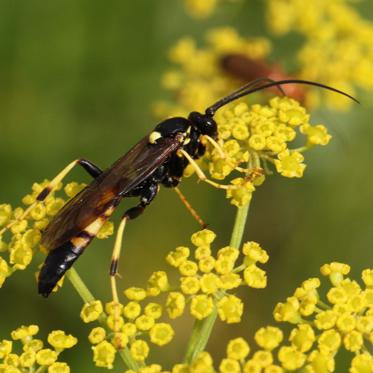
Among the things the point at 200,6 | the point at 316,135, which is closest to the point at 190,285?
the point at 316,135

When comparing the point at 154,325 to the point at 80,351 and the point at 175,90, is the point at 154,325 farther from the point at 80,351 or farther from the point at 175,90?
the point at 175,90

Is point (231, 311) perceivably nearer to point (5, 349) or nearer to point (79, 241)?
point (79, 241)

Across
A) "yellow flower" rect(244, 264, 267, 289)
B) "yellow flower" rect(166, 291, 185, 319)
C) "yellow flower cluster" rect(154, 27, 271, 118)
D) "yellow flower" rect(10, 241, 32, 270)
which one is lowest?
"yellow flower" rect(244, 264, 267, 289)

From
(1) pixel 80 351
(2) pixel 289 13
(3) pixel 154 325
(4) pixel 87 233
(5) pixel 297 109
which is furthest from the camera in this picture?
(2) pixel 289 13

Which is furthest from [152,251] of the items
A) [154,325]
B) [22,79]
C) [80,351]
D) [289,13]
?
[154,325]

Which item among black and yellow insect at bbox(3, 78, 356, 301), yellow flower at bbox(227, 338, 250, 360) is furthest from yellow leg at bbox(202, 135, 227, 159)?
yellow flower at bbox(227, 338, 250, 360)

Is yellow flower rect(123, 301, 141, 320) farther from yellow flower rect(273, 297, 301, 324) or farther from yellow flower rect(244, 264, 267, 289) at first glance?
yellow flower rect(273, 297, 301, 324)
